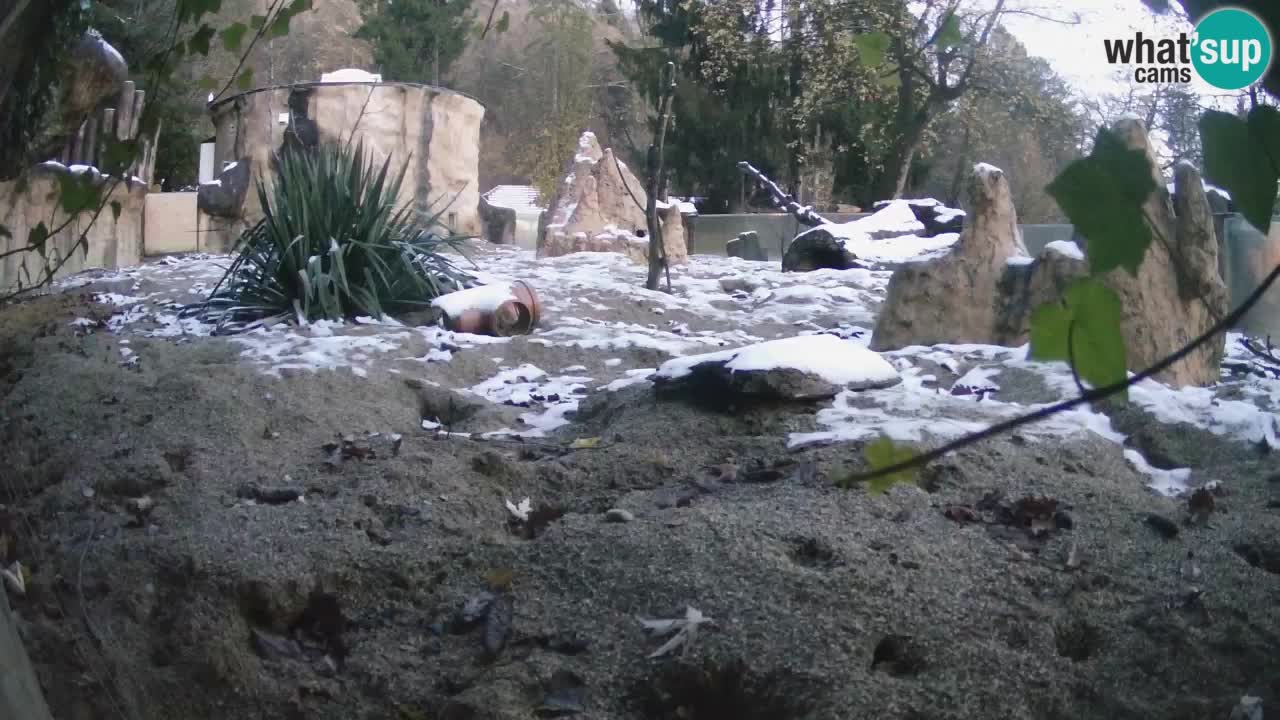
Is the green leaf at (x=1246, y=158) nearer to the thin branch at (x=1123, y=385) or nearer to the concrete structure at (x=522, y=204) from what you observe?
the thin branch at (x=1123, y=385)

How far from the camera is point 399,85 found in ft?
38.2

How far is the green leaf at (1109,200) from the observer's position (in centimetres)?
61

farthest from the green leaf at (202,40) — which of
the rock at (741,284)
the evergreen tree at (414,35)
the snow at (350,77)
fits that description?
the snow at (350,77)

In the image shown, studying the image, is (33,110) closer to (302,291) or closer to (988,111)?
(302,291)

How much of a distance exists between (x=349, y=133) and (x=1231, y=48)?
11.5 m

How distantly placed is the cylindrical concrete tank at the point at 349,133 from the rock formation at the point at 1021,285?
6891 millimetres

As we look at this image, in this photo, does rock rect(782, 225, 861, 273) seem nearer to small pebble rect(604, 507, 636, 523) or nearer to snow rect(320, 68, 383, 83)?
snow rect(320, 68, 383, 83)

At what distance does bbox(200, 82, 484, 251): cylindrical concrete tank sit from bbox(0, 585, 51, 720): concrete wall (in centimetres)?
987

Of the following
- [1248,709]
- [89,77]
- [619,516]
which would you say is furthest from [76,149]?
[1248,709]

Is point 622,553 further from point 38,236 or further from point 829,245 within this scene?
point 829,245

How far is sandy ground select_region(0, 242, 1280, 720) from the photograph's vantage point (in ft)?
6.31

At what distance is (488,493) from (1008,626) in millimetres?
1390

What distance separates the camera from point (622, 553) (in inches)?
94.2

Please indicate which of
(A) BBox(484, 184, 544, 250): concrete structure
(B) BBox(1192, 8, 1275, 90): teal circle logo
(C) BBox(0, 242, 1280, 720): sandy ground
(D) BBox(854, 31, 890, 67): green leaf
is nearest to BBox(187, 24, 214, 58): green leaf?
(C) BBox(0, 242, 1280, 720): sandy ground
